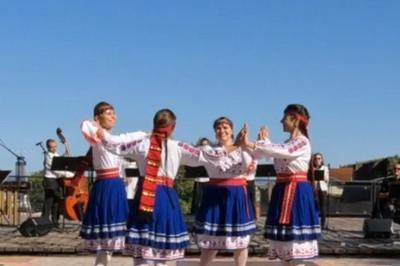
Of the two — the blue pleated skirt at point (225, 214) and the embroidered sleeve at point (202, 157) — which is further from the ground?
the embroidered sleeve at point (202, 157)

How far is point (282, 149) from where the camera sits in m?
Result: 6.16

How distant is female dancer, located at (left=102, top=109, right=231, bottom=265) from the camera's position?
578 cm

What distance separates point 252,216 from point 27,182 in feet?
27.3

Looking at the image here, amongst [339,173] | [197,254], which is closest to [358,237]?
[197,254]

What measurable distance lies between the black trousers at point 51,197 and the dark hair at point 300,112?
630 cm

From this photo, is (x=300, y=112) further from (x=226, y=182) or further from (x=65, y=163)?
(x=65, y=163)

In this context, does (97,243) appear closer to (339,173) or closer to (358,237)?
(358,237)

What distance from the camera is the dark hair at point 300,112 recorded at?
6.44 metres

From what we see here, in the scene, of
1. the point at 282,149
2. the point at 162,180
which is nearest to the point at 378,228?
the point at 282,149

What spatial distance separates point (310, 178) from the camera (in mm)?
6898

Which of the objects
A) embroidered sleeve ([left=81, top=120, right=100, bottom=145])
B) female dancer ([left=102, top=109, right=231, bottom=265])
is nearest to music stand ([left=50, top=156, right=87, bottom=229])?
embroidered sleeve ([left=81, top=120, right=100, bottom=145])

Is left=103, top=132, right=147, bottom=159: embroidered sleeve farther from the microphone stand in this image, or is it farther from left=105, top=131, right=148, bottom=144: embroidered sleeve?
the microphone stand

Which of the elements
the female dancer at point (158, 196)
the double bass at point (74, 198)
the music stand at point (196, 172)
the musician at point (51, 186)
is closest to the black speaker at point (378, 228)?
the music stand at point (196, 172)

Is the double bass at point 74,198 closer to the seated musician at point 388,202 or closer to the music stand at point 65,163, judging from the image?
the music stand at point 65,163
